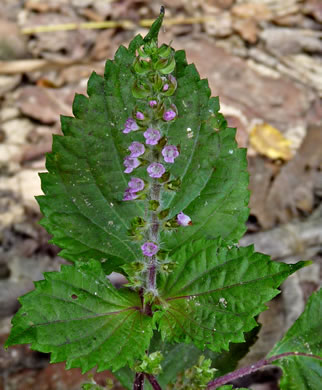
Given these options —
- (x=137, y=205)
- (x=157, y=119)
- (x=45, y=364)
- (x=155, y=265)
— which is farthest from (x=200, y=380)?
(x=45, y=364)

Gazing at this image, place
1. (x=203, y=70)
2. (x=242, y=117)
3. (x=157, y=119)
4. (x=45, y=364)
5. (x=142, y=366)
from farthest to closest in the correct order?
(x=203, y=70) < (x=242, y=117) < (x=45, y=364) < (x=142, y=366) < (x=157, y=119)

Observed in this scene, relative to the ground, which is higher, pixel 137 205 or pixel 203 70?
pixel 137 205

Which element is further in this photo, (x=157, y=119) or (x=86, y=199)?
(x=86, y=199)

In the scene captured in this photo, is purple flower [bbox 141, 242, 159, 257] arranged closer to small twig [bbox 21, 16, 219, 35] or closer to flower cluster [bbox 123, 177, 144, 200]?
flower cluster [bbox 123, 177, 144, 200]

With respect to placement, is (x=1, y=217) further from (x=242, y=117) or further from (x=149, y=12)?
(x=149, y=12)

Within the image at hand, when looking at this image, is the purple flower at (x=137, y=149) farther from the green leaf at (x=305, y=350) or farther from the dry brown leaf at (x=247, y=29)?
the dry brown leaf at (x=247, y=29)

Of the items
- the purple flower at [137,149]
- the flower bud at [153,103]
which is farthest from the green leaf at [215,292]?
the flower bud at [153,103]

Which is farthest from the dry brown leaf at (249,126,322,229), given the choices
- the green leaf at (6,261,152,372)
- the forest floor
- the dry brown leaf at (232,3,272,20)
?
the green leaf at (6,261,152,372)

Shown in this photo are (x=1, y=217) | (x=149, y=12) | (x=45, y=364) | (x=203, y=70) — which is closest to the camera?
(x=45, y=364)
